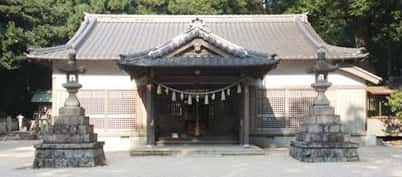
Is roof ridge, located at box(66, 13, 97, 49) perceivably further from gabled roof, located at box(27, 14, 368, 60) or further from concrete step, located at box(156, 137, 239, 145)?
concrete step, located at box(156, 137, 239, 145)

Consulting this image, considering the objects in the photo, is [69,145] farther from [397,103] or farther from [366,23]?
[366,23]

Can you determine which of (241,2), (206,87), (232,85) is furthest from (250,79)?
(241,2)

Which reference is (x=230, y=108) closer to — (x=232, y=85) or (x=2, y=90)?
(x=232, y=85)

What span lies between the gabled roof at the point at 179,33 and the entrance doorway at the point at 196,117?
2550 mm

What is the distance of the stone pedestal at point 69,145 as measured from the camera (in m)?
14.1

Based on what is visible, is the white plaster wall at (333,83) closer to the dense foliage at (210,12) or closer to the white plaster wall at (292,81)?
the white plaster wall at (292,81)

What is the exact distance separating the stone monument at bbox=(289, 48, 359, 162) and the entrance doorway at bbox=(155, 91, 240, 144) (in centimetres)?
560

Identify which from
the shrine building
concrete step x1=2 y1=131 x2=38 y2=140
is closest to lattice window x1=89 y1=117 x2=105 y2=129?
the shrine building

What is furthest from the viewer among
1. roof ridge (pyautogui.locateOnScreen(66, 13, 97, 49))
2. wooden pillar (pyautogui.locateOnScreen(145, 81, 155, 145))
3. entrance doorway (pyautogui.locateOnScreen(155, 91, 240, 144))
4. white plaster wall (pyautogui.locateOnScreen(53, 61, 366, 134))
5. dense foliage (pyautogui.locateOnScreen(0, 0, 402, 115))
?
dense foliage (pyautogui.locateOnScreen(0, 0, 402, 115))

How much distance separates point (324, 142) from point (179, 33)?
415 inches

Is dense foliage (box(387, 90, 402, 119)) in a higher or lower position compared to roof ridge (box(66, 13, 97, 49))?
lower

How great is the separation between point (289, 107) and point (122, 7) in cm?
1998

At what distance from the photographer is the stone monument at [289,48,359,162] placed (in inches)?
596

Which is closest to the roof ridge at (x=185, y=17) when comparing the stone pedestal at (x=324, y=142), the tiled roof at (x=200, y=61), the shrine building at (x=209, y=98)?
the shrine building at (x=209, y=98)
